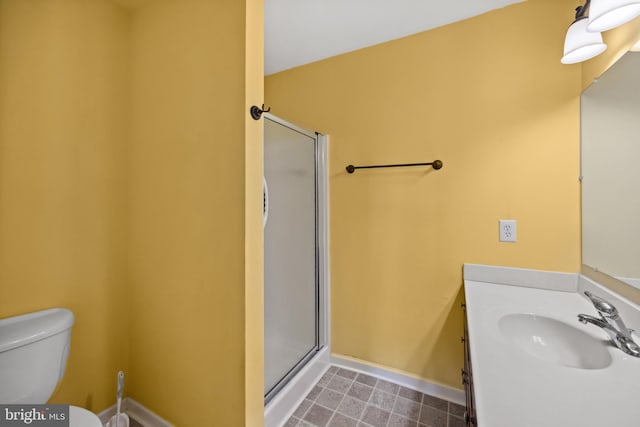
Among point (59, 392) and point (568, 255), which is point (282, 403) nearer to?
point (59, 392)

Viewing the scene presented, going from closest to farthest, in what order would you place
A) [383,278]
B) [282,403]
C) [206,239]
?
1. [206,239]
2. [282,403]
3. [383,278]

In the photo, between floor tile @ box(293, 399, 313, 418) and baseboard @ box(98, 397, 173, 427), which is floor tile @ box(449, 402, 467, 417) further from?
baseboard @ box(98, 397, 173, 427)

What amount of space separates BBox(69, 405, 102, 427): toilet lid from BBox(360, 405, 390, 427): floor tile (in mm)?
1240

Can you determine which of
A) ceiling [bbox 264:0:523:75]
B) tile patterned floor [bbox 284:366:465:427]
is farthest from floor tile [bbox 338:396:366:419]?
ceiling [bbox 264:0:523:75]

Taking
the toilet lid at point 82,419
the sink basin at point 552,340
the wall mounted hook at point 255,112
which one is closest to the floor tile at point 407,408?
the sink basin at point 552,340

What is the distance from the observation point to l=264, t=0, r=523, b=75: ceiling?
145cm

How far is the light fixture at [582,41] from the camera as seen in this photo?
3.35 ft

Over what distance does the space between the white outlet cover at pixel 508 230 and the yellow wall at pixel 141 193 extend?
4.44ft

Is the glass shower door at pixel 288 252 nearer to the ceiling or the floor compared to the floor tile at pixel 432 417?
nearer to the ceiling

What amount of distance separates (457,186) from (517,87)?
2.01ft

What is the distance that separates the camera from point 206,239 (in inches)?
45.9

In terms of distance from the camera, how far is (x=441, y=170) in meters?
1.61

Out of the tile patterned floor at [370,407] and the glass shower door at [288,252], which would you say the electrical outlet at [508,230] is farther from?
the glass shower door at [288,252]

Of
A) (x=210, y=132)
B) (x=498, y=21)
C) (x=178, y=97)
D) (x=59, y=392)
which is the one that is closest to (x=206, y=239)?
(x=210, y=132)
